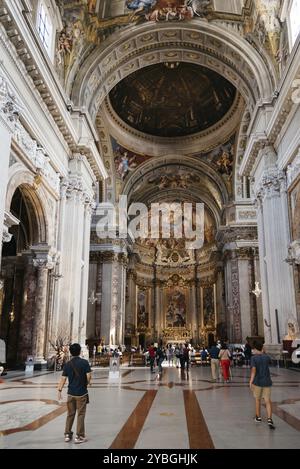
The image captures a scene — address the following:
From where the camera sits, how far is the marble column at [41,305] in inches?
564

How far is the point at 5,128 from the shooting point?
1094cm

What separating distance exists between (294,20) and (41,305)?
1443 centimetres

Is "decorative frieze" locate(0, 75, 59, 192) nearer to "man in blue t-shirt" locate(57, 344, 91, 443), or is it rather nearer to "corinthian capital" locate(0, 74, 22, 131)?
"corinthian capital" locate(0, 74, 22, 131)

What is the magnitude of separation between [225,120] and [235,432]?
26404mm

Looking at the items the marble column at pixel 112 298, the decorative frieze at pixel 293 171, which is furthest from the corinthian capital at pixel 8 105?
the marble column at pixel 112 298

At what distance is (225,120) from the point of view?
28641mm

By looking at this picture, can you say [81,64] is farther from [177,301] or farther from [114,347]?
[177,301]

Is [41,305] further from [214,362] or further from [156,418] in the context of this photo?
[156,418]

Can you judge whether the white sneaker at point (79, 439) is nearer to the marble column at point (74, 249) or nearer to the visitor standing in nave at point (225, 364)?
the visitor standing in nave at point (225, 364)

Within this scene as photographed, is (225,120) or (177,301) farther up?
(225,120)

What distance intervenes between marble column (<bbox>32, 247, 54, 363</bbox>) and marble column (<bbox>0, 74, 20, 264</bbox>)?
15.4ft

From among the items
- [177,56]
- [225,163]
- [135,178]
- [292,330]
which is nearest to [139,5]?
[177,56]

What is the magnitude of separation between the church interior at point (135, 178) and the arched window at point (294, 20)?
7cm
